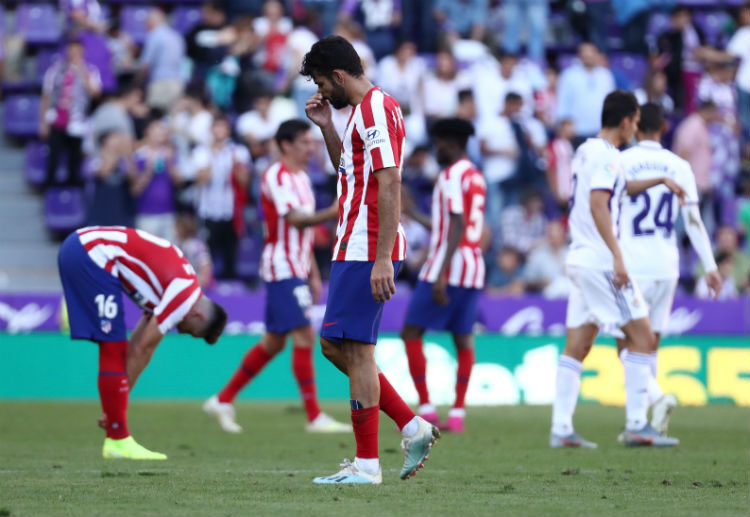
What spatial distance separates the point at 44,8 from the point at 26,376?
7.69 m

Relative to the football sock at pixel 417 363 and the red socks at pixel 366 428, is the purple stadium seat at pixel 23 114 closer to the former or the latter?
the football sock at pixel 417 363

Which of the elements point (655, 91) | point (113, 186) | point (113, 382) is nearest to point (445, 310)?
point (113, 382)

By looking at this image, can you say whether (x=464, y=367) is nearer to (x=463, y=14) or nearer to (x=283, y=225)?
(x=283, y=225)

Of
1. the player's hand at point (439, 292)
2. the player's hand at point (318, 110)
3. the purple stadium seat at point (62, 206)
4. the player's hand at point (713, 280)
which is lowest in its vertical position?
the player's hand at point (439, 292)

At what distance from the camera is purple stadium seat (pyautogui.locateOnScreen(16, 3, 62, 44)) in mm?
19828

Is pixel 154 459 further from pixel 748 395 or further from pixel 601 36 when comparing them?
pixel 601 36

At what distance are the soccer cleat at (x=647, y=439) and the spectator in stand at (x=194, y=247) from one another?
7.81 m

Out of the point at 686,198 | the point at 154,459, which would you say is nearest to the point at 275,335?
the point at 154,459

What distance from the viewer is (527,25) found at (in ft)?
65.8

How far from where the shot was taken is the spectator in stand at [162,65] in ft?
61.5

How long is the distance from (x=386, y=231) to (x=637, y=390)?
3703 millimetres

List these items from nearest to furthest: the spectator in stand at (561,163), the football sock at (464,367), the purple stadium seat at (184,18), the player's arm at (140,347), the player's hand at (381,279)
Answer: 1. the player's hand at (381,279)
2. the player's arm at (140,347)
3. the football sock at (464,367)
4. the spectator in stand at (561,163)
5. the purple stadium seat at (184,18)

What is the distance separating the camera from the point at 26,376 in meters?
14.6

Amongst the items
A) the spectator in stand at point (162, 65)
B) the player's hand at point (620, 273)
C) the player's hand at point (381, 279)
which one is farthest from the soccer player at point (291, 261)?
the spectator in stand at point (162, 65)
